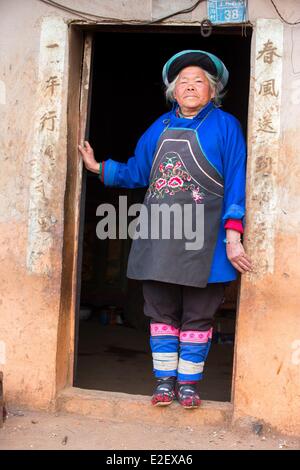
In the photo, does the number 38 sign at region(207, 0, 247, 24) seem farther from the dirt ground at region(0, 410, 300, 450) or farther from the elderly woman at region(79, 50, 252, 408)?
the dirt ground at region(0, 410, 300, 450)

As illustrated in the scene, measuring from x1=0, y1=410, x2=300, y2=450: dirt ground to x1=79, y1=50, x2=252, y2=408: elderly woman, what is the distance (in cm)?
20

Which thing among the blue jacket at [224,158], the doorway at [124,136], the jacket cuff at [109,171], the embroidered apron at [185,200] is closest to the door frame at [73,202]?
the jacket cuff at [109,171]

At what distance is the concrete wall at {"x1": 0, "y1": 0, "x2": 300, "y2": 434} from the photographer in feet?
12.9

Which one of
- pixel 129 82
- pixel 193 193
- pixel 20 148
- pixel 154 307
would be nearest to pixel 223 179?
pixel 193 193

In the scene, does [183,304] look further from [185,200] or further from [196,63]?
[196,63]

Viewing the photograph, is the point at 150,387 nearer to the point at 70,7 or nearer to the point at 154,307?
the point at 154,307

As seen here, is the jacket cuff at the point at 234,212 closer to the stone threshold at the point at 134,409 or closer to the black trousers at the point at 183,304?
the black trousers at the point at 183,304

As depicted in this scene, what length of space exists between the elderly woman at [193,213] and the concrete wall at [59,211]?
0.14m

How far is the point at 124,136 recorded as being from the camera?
764 cm

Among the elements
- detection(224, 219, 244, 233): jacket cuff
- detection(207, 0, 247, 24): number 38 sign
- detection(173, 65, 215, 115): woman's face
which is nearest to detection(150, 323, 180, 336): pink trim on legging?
detection(224, 219, 244, 233): jacket cuff

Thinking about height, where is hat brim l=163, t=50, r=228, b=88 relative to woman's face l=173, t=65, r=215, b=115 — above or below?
above

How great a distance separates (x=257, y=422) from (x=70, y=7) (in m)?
2.67

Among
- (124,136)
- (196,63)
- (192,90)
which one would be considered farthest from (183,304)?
(124,136)

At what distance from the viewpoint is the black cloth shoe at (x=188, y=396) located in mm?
4090
